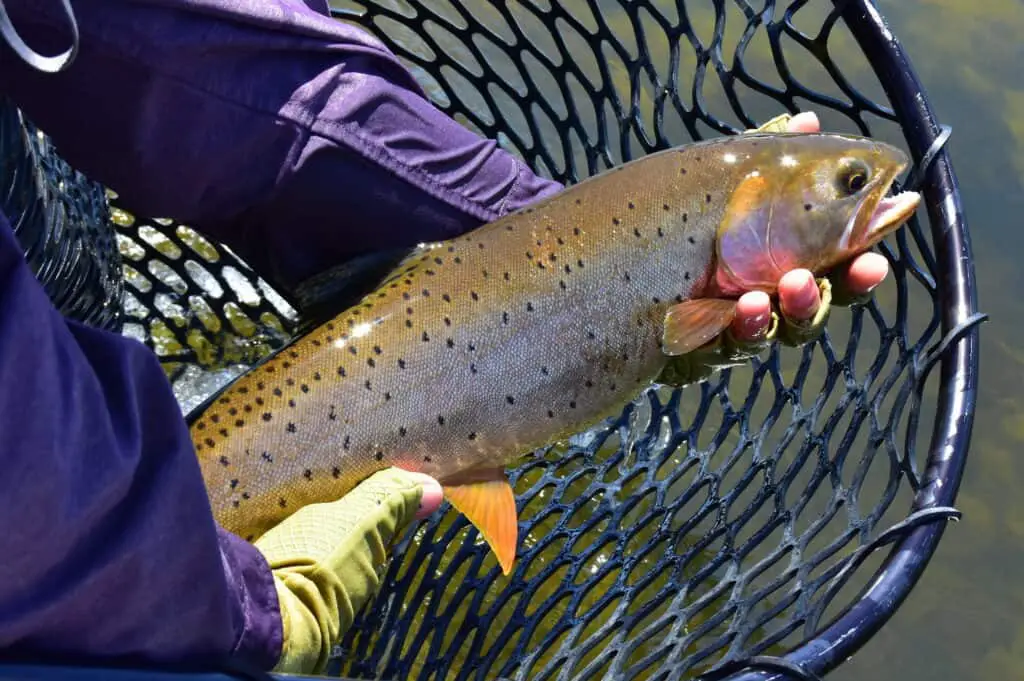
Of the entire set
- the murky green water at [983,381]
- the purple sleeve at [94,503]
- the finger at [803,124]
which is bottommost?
the murky green water at [983,381]

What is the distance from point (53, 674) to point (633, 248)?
1367 mm

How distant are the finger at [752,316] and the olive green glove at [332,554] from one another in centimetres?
67

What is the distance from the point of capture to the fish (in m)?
1.97

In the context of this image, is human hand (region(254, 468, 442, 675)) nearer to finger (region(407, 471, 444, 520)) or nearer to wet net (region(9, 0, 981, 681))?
finger (region(407, 471, 444, 520))

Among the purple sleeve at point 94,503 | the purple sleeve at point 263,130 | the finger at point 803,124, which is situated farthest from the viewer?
the finger at point 803,124

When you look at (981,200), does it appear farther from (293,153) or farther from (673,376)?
(293,153)

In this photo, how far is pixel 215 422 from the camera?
1.90m

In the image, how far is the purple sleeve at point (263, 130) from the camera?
1808 mm

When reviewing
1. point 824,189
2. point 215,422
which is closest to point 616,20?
point 824,189

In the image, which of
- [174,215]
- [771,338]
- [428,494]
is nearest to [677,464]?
[771,338]

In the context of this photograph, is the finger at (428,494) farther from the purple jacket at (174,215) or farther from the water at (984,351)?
the water at (984,351)

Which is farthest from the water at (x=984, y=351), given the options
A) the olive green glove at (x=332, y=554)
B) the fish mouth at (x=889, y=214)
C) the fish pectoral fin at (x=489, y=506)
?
the olive green glove at (x=332, y=554)

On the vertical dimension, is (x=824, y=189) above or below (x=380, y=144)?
below

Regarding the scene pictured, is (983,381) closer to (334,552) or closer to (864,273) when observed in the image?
(864,273)
